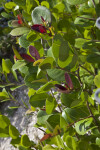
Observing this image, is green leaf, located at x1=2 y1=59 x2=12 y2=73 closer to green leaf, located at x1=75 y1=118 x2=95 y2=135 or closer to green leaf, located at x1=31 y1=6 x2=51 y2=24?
green leaf, located at x1=31 y1=6 x2=51 y2=24

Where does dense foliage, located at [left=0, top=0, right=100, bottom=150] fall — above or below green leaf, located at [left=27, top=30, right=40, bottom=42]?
below

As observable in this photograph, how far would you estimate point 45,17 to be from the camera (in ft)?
2.39

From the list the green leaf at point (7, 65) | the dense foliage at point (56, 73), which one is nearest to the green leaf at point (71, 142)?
the dense foliage at point (56, 73)

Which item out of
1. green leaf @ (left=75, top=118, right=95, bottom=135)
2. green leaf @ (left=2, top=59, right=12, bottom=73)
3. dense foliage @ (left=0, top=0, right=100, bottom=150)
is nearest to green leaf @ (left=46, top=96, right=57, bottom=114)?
dense foliage @ (left=0, top=0, right=100, bottom=150)

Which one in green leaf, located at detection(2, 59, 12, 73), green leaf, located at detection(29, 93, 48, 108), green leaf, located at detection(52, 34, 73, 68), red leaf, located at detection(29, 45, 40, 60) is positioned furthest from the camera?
green leaf, located at detection(2, 59, 12, 73)

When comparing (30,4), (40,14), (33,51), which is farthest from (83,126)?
(30,4)

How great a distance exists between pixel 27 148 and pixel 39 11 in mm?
501

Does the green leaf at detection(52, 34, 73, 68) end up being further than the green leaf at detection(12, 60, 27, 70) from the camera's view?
No

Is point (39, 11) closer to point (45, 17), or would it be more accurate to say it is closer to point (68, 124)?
point (45, 17)

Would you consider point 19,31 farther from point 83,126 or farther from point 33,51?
point 83,126

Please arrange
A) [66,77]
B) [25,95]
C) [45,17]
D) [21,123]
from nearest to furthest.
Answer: [66,77] < [45,17] < [21,123] < [25,95]

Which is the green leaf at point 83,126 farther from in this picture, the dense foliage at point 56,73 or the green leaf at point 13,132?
the green leaf at point 13,132

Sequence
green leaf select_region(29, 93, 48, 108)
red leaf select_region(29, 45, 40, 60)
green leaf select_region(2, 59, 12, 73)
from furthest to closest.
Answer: green leaf select_region(2, 59, 12, 73)
green leaf select_region(29, 93, 48, 108)
red leaf select_region(29, 45, 40, 60)

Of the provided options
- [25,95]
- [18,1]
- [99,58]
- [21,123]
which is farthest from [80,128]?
[25,95]
